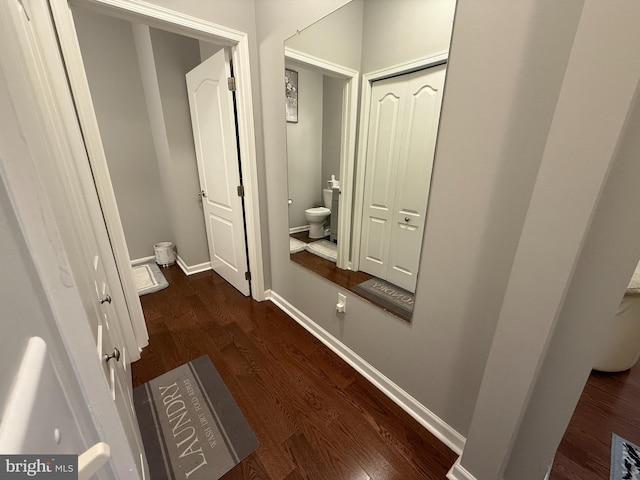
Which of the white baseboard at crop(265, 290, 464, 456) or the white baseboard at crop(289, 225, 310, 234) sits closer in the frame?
the white baseboard at crop(265, 290, 464, 456)

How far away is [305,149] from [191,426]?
68.1 inches

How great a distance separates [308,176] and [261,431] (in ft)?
5.00

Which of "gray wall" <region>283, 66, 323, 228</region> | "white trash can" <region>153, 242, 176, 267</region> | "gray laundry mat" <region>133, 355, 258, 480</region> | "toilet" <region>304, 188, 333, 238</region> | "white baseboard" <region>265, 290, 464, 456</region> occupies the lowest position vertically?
"gray laundry mat" <region>133, 355, 258, 480</region>

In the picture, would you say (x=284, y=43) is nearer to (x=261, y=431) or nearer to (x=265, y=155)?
(x=265, y=155)

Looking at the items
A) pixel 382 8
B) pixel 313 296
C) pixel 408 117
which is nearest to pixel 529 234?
pixel 408 117

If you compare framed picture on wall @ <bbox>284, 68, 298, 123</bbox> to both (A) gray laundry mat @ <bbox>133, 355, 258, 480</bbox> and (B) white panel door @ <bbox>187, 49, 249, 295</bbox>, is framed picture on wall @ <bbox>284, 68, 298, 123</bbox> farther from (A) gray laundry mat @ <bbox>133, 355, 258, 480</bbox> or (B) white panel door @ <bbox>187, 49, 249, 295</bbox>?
(A) gray laundry mat @ <bbox>133, 355, 258, 480</bbox>

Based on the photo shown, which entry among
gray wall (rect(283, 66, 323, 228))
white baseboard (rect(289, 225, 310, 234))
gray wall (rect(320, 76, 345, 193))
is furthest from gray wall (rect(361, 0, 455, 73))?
white baseboard (rect(289, 225, 310, 234))

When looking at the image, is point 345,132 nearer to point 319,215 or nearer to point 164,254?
point 319,215

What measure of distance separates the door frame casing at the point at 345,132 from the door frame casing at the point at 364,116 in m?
0.05

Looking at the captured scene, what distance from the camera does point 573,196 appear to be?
0.61m

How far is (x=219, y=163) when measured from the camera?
7.18 ft

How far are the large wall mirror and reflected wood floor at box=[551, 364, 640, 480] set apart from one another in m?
0.93

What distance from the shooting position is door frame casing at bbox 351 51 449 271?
3.22ft

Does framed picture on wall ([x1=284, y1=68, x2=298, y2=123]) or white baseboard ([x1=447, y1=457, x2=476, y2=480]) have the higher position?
framed picture on wall ([x1=284, y1=68, x2=298, y2=123])
